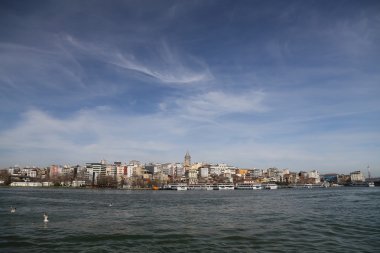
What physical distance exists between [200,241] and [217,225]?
9104 millimetres

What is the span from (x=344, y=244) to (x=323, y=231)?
5.84 m

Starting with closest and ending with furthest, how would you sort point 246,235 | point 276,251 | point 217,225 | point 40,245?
point 276,251 → point 40,245 → point 246,235 → point 217,225

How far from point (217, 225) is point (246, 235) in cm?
673

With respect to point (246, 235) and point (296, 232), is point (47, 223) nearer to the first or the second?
point (246, 235)

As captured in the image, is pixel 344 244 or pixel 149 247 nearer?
pixel 149 247

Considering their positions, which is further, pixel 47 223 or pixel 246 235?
pixel 47 223

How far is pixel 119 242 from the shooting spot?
85.5ft

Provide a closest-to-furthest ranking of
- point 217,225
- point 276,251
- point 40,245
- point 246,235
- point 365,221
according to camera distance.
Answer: point 276,251 → point 40,245 → point 246,235 → point 217,225 → point 365,221

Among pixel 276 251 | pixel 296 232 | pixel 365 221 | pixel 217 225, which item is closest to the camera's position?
pixel 276 251

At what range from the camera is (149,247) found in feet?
80.1

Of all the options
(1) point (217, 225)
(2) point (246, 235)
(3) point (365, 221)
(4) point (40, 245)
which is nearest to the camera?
(4) point (40, 245)

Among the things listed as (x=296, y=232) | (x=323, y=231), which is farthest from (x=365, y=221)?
(x=296, y=232)

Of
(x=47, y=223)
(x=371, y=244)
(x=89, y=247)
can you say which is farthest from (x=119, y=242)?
(x=371, y=244)

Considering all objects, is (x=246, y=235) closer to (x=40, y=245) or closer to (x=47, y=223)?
(x=40, y=245)
